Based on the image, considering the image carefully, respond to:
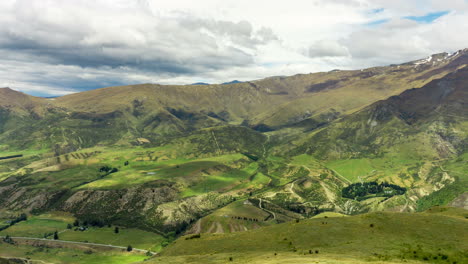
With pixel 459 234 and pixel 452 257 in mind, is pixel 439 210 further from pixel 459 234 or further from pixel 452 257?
pixel 452 257

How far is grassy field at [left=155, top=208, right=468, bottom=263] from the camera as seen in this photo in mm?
98250

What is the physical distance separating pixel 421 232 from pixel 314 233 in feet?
131

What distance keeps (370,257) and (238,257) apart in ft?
148

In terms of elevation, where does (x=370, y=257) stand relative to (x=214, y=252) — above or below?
above

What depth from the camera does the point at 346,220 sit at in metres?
145

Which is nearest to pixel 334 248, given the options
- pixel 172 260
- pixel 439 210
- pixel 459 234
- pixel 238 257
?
pixel 238 257

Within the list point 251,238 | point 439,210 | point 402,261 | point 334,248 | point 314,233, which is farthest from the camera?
point 439,210

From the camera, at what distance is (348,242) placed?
387ft

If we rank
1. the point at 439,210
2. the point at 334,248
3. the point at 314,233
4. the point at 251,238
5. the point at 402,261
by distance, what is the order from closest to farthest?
the point at 402,261, the point at 334,248, the point at 314,233, the point at 251,238, the point at 439,210

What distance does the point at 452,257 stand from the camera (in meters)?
94.5

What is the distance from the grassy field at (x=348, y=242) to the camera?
98250 millimetres

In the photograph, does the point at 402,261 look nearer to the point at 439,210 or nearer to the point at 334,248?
the point at 334,248

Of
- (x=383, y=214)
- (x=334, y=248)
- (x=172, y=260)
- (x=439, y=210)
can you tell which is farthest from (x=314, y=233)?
(x=439, y=210)

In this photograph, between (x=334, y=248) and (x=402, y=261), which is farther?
(x=334, y=248)
